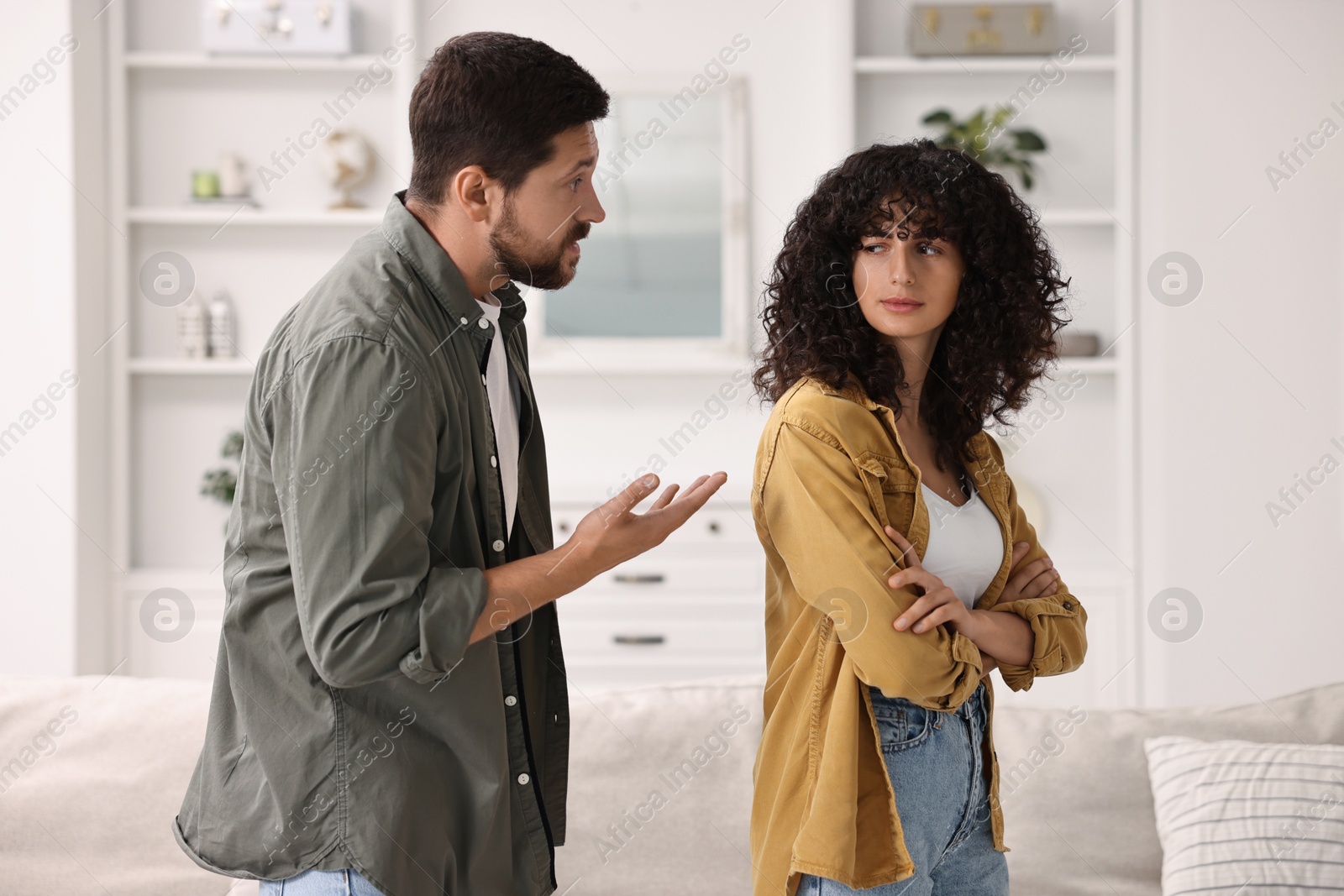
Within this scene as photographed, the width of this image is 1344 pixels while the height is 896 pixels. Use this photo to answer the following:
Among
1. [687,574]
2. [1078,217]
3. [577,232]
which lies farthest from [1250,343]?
[577,232]

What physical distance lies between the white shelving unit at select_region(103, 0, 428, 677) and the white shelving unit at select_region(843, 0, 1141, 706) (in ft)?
5.34

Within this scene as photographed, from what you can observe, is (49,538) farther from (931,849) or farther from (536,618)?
(931,849)

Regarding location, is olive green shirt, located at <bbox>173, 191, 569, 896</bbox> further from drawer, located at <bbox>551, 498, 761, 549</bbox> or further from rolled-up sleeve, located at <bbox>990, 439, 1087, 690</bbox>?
drawer, located at <bbox>551, 498, 761, 549</bbox>

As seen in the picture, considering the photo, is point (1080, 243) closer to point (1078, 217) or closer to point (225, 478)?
point (1078, 217)

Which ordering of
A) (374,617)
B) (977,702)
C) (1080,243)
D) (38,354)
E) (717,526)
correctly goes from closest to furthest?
(374,617) → (977,702) → (38,354) → (717,526) → (1080,243)

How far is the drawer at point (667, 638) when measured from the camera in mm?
3482

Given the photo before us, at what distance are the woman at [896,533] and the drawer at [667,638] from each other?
2.13 metres

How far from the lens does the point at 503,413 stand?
1.24 meters

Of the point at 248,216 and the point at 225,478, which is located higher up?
the point at 248,216

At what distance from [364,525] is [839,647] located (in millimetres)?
532

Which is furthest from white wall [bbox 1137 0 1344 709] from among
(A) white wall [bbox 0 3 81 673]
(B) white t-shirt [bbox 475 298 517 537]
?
(A) white wall [bbox 0 3 81 673]

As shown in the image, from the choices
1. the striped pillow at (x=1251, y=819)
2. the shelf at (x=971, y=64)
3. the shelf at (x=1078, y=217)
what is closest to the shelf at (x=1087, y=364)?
the shelf at (x=1078, y=217)

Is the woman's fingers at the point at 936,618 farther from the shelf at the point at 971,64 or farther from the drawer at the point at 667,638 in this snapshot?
the shelf at the point at 971,64

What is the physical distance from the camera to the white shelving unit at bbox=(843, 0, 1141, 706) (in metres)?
3.44
